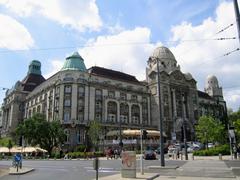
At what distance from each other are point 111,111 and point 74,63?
54.4 feet

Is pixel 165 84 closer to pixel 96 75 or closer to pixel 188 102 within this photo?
pixel 188 102

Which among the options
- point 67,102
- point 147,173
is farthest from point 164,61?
point 147,173

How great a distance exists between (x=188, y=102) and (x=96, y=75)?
36.2 metres

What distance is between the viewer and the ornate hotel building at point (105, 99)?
75.5 m

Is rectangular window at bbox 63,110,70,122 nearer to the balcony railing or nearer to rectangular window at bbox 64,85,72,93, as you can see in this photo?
rectangular window at bbox 64,85,72,93

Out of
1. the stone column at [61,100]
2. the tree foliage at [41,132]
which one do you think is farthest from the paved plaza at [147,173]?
the stone column at [61,100]

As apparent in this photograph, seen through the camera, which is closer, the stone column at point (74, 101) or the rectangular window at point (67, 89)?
the stone column at point (74, 101)

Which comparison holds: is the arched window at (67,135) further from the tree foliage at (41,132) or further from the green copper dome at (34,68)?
the green copper dome at (34,68)

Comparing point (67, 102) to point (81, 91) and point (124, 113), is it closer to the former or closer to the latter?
point (81, 91)

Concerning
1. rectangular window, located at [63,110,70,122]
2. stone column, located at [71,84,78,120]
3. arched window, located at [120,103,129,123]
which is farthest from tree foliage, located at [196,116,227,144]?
rectangular window, located at [63,110,70,122]

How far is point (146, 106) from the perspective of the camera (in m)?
91.5

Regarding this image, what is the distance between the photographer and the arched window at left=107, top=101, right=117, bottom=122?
81.7 m

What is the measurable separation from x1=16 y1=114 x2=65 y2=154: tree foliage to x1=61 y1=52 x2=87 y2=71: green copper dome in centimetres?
1895

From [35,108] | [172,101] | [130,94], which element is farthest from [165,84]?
→ [35,108]
